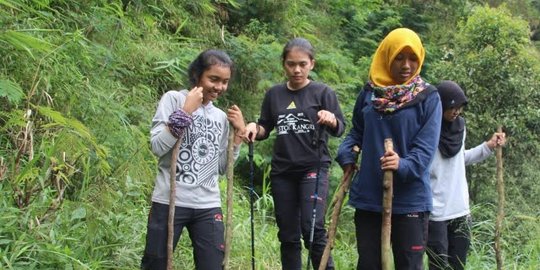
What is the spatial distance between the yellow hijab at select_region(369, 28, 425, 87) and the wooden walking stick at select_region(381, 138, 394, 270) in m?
0.39

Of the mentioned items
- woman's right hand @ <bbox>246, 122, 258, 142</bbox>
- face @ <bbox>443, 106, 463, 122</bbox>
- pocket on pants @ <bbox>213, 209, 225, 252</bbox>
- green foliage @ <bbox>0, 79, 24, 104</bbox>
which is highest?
face @ <bbox>443, 106, 463, 122</bbox>

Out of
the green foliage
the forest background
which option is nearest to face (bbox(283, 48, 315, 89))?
the forest background

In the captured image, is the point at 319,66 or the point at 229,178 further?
the point at 319,66

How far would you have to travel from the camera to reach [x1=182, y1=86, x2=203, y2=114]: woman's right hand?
133 inches

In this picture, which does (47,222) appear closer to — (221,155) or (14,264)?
(14,264)

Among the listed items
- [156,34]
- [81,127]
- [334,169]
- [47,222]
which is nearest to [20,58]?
[81,127]

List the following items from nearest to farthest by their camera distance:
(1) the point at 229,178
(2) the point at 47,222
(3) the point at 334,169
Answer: (1) the point at 229,178
(2) the point at 47,222
(3) the point at 334,169

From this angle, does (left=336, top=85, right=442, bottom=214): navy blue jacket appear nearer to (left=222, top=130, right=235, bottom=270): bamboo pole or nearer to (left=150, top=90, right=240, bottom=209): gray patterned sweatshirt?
(left=222, top=130, right=235, bottom=270): bamboo pole

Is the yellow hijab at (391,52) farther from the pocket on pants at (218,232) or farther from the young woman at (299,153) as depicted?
the pocket on pants at (218,232)

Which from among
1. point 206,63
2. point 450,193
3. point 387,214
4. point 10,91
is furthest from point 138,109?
point 387,214

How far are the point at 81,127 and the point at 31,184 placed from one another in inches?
22.9

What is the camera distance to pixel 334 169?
7.47 m

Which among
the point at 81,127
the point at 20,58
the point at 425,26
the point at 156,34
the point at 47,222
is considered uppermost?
the point at 425,26

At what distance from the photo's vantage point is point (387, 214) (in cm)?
303
